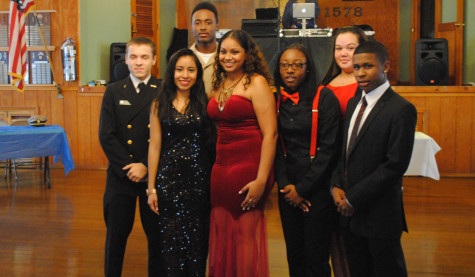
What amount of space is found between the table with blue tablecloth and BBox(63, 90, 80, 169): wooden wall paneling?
53.5 inches

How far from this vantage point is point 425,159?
16.4 ft

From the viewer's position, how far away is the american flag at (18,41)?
20.5 feet

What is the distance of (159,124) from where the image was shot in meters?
2.36

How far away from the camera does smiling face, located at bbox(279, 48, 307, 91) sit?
7.20 feet

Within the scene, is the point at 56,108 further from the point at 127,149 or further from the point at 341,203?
the point at 341,203

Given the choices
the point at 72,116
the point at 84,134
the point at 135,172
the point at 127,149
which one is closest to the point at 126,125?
the point at 127,149

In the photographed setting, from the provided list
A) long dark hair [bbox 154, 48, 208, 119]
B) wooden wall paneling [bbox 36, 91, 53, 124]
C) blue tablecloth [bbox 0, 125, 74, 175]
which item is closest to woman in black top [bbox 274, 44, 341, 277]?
long dark hair [bbox 154, 48, 208, 119]

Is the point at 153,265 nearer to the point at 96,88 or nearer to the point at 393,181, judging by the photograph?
the point at 393,181

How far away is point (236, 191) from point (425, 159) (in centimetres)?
338

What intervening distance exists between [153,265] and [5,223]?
235cm

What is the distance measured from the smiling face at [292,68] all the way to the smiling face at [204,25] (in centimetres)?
→ 69

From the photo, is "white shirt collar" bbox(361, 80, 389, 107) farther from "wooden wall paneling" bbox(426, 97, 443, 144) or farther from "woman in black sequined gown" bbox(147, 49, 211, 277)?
"wooden wall paneling" bbox(426, 97, 443, 144)

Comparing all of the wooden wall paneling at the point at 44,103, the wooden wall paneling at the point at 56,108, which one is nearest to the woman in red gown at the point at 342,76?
the wooden wall paneling at the point at 56,108

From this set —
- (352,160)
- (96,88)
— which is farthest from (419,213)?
(96,88)
